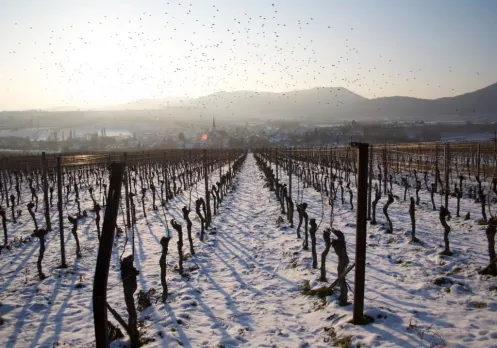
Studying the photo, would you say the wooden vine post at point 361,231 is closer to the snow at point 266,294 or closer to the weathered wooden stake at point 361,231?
the weathered wooden stake at point 361,231

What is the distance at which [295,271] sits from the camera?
21.5 feet

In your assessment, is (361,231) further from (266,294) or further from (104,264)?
(104,264)

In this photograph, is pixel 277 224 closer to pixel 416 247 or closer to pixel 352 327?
pixel 416 247

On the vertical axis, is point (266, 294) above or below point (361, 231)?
below

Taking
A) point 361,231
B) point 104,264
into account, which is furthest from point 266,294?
point 104,264

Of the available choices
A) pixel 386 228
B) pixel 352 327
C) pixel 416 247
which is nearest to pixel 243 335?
pixel 352 327

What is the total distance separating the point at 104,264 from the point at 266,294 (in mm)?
3393

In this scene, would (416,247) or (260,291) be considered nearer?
(260,291)

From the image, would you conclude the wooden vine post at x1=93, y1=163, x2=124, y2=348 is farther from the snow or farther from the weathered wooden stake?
the weathered wooden stake

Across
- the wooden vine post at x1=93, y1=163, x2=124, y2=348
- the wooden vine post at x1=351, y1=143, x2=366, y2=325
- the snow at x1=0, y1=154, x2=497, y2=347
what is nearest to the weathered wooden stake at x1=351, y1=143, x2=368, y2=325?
the wooden vine post at x1=351, y1=143, x2=366, y2=325

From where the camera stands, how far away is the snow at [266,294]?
4.18 m

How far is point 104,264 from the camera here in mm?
2822

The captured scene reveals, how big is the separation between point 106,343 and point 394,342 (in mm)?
2941

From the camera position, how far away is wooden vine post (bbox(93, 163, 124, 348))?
278 cm
